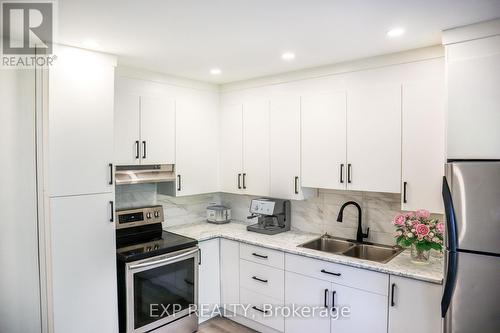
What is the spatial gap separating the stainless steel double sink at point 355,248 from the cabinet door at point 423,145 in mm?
502

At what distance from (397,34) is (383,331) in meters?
2.00

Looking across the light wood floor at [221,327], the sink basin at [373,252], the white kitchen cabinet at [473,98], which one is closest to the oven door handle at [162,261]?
the light wood floor at [221,327]

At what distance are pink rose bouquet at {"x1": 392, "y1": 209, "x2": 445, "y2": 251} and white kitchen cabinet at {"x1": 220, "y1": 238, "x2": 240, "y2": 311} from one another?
57.9 inches

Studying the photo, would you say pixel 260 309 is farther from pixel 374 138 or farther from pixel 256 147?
pixel 374 138

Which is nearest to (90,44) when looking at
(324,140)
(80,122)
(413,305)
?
(80,122)

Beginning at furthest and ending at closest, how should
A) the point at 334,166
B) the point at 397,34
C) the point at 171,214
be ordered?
the point at 171,214 < the point at 334,166 < the point at 397,34

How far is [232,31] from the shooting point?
2072 mm

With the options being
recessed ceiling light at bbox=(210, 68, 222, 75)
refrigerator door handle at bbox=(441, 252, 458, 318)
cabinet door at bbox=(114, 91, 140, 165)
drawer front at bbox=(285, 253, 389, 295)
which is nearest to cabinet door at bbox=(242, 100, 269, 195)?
recessed ceiling light at bbox=(210, 68, 222, 75)

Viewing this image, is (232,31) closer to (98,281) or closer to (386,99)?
(386,99)

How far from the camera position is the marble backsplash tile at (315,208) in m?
2.91

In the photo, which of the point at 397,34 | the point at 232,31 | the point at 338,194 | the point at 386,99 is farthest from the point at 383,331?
the point at 232,31

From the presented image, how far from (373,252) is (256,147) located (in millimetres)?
1482

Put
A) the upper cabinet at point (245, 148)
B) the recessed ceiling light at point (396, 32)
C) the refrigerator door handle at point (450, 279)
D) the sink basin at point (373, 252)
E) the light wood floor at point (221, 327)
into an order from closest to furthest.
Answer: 1. the refrigerator door handle at point (450, 279)
2. the recessed ceiling light at point (396, 32)
3. the sink basin at point (373, 252)
4. the light wood floor at point (221, 327)
5. the upper cabinet at point (245, 148)

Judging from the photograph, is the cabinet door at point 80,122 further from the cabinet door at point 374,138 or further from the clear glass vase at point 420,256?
the clear glass vase at point 420,256
